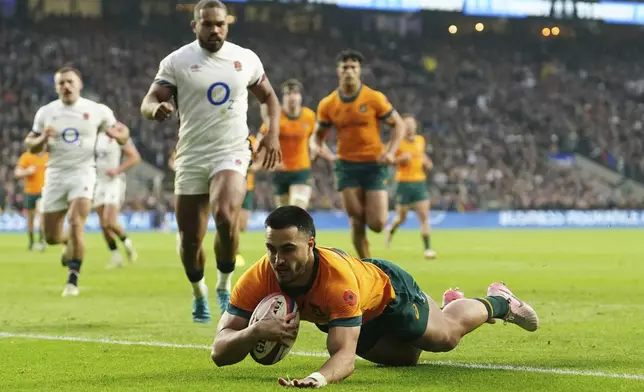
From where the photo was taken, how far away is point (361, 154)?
1401 cm

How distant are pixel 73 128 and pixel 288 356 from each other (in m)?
6.60

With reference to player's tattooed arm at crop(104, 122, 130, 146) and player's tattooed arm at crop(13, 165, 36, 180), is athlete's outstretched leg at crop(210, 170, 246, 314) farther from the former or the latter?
player's tattooed arm at crop(13, 165, 36, 180)

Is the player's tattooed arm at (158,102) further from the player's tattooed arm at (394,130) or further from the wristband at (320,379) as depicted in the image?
the player's tattooed arm at (394,130)

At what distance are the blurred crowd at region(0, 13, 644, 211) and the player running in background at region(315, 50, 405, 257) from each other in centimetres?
2638

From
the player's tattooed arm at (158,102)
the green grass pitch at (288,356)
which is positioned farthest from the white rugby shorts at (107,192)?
the player's tattooed arm at (158,102)

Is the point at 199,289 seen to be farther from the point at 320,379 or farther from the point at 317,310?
the point at 320,379

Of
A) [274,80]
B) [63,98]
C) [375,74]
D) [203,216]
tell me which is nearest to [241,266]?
[63,98]

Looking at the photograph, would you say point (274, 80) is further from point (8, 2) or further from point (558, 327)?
point (558, 327)

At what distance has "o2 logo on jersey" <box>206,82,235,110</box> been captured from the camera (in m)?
9.77

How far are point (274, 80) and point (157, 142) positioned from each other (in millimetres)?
6916

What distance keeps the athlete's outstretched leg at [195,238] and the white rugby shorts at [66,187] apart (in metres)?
3.51

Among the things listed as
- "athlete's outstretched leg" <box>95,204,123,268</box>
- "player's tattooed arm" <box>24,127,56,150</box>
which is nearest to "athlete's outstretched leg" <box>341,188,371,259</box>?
"player's tattooed arm" <box>24,127,56,150</box>

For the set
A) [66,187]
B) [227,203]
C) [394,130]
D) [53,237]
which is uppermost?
[394,130]

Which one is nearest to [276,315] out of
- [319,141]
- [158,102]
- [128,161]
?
[158,102]
